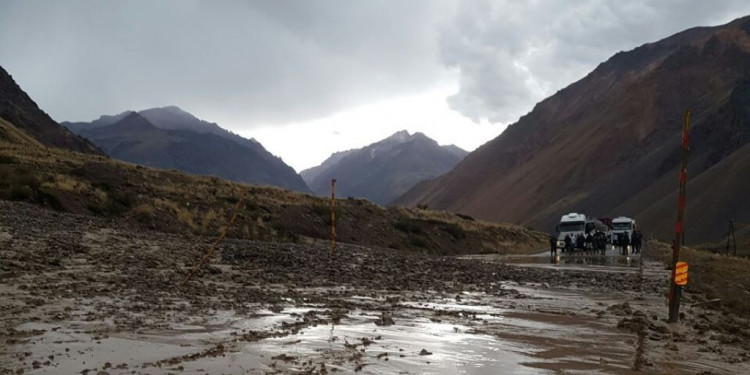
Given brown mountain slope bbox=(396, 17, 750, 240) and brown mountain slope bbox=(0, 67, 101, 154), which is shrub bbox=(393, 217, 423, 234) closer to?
brown mountain slope bbox=(396, 17, 750, 240)

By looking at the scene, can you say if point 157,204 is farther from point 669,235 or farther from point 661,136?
point 661,136

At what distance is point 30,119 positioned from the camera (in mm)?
84750

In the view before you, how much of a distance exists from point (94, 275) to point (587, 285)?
12.2 m

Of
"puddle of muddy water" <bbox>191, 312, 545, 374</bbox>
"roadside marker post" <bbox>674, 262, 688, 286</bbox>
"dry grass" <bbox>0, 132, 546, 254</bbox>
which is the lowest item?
"puddle of muddy water" <bbox>191, 312, 545, 374</bbox>

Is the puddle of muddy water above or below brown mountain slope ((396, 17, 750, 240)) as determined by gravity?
below

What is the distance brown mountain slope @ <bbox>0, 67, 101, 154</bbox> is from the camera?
259ft

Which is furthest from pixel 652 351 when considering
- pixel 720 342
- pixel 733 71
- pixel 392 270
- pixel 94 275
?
pixel 733 71

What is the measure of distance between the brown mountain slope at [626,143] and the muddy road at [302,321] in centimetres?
6916

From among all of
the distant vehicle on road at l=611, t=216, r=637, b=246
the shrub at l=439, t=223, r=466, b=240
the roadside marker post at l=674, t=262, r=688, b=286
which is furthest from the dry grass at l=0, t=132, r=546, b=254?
the roadside marker post at l=674, t=262, r=688, b=286

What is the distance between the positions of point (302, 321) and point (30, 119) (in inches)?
Answer: 3504

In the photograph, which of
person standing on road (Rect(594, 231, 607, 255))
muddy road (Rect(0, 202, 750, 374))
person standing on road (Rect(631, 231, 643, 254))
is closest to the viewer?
muddy road (Rect(0, 202, 750, 374))

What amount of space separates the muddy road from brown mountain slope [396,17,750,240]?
69.2 m

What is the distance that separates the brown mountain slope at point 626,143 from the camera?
98062 mm

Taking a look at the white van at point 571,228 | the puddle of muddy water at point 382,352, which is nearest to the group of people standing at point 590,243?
the white van at point 571,228
